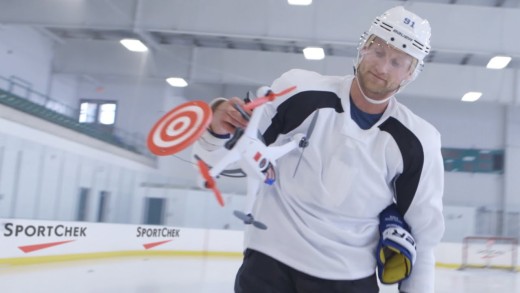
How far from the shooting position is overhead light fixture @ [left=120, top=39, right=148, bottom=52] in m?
11.3

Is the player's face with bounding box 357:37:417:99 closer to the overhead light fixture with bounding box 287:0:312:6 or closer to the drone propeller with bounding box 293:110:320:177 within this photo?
the drone propeller with bounding box 293:110:320:177

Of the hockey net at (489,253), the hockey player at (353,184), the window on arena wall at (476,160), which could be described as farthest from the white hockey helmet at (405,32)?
the window on arena wall at (476,160)

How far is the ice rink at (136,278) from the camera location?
16.9 ft

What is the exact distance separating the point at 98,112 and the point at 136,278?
23.3 feet

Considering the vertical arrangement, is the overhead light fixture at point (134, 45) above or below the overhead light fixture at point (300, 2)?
below

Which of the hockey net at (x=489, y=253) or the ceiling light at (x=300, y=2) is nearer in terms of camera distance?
the ceiling light at (x=300, y=2)

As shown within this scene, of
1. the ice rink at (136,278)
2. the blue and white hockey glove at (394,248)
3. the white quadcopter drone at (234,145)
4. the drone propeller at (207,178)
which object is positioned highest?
the white quadcopter drone at (234,145)

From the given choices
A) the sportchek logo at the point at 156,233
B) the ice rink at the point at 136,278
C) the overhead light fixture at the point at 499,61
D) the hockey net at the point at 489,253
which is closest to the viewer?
the ice rink at the point at 136,278

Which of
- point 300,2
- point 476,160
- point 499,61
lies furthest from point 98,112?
point 476,160

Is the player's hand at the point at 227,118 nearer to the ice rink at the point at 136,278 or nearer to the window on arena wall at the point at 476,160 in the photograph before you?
the ice rink at the point at 136,278

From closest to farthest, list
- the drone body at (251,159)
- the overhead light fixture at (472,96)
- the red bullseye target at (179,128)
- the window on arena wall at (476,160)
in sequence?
the red bullseye target at (179,128) → the drone body at (251,159) → the overhead light fixture at (472,96) → the window on arena wall at (476,160)

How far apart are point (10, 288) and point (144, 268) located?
257 centimetres

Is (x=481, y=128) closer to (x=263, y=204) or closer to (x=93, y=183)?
(x=93, y=183)

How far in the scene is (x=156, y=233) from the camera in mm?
9523
